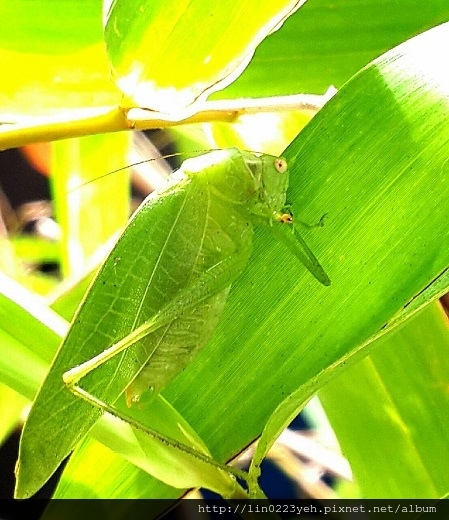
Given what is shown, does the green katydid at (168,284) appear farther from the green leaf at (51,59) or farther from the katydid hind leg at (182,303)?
the green leaf at (51,59)

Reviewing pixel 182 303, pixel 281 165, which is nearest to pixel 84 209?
pixel 182 303

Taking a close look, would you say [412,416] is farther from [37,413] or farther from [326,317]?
[37,413]

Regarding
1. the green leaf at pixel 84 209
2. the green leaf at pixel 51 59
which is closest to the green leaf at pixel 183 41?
the green leaf at pixel 51 59

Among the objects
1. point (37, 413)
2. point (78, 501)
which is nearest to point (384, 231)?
point (37, 413)

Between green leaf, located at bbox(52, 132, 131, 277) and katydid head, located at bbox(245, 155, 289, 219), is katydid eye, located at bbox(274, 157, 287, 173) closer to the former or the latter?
katydid head, located at bbox(245, 155, 289, 219)

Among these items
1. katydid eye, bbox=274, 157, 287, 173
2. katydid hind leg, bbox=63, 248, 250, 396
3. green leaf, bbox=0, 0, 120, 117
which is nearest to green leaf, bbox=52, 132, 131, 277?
green leaf, bbox=0, 0, 120, 117

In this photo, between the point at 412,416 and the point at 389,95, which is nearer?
the point at 389,95
